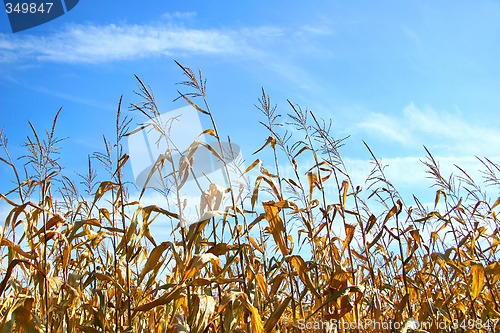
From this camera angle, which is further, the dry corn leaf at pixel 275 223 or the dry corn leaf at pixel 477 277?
the dry corn leaf at pixel 477 277

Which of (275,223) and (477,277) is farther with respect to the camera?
(477,277)

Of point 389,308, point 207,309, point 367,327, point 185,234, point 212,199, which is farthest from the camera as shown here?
point 389,308

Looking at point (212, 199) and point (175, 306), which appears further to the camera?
point (212, 199)

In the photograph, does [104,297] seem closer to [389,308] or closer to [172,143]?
[172,143]

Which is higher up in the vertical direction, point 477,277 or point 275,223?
point 275,223

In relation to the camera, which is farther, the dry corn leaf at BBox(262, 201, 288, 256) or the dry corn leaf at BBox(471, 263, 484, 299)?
the dry corn leaf at BBox(471, 263, 484, 299)

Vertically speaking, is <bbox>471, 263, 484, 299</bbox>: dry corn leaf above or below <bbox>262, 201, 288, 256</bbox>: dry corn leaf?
below

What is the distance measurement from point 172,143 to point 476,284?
6.28 feet

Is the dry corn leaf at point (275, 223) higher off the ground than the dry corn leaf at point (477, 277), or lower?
higher

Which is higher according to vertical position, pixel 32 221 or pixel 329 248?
pixel 32 221

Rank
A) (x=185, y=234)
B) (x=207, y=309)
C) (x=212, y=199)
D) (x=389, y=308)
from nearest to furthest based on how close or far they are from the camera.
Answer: (x=207, y=309), (x=185, y=234), (x=212, y=199), (x=389, y=308)

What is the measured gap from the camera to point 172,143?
2.06 m

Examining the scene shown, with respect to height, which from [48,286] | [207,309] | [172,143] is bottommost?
[207,309]

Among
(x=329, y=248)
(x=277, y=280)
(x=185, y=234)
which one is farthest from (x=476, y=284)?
(x=185, y=234)
